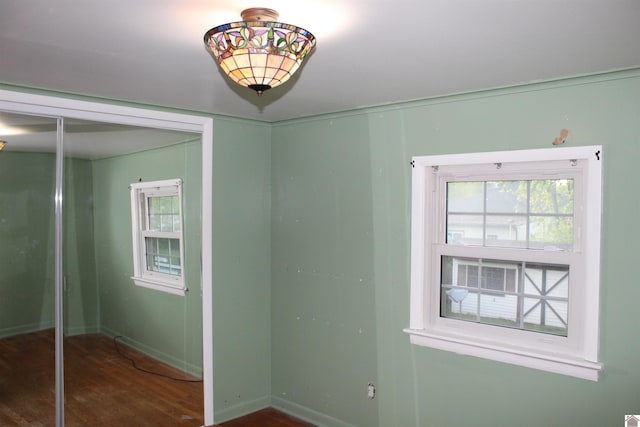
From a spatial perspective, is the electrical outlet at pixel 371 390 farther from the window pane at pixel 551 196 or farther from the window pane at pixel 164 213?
the window pane at pixel 164 213

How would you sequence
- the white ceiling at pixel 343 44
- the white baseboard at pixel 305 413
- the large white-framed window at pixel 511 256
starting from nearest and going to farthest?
the white ceiling at pixel 343 44
the large white-framed window at pixel 511 256
the white baseboard at pixel 305 413

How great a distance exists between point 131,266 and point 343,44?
217 centimetres

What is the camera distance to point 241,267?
405cm

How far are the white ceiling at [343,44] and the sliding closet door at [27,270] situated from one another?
0.37 metres

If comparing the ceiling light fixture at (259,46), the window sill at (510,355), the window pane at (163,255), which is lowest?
the window sill at (510,355)

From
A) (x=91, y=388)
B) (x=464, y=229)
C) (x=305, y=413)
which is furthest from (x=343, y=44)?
(x=305, y=413)

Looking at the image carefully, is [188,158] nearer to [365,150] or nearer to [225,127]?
[225,127]

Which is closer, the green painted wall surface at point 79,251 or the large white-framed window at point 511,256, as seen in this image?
the large white-framed window at point 511,256

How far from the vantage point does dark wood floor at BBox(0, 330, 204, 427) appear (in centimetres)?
294

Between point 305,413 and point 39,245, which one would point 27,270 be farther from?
point 305,413

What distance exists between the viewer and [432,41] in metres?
2.12

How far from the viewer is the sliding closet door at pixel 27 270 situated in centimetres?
288

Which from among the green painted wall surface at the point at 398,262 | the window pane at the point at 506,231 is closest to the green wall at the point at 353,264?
the green painted wall surface at the point at 398,262

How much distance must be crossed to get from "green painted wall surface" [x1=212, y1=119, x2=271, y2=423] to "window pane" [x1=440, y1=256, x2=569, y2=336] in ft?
5.14
